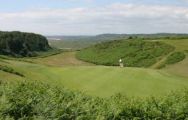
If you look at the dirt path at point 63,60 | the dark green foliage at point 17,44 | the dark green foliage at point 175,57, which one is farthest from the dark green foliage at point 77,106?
the dark green foliage at point 17,44

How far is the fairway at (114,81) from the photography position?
34.0 meters

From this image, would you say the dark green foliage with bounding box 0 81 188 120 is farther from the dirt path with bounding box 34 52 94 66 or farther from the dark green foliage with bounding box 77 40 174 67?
the dirt path with bounding box 34 52 94 66

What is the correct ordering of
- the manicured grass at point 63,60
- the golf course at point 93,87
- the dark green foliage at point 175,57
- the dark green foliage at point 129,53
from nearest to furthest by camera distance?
1. the golf course at point 93,87
2. the dark green foliage at point 175,57
3. the dark green foliage at point 129,53
4. the manicured grass at point 63,60

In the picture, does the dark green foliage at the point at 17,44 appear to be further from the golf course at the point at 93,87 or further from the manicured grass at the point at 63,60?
the golf course at the point at 93,87

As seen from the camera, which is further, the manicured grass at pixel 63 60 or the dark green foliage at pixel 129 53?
the manicured grass at pixel 63 60

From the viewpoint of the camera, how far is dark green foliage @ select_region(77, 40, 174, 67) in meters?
92.5

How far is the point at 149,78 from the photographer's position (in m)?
36.9

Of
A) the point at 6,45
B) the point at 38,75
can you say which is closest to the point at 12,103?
the point at 38,75

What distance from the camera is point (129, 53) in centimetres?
10006

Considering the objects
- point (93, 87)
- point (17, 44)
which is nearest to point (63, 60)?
point (17, 44)

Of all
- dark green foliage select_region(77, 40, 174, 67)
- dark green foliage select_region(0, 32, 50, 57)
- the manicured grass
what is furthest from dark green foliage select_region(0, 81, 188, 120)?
dark green foliage select_region(0, 32, 50, 57)

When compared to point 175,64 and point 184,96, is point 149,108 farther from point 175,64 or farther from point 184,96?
point 175,64

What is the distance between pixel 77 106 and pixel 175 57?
63.0 metres

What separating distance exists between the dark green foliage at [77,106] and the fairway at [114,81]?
364 inches
